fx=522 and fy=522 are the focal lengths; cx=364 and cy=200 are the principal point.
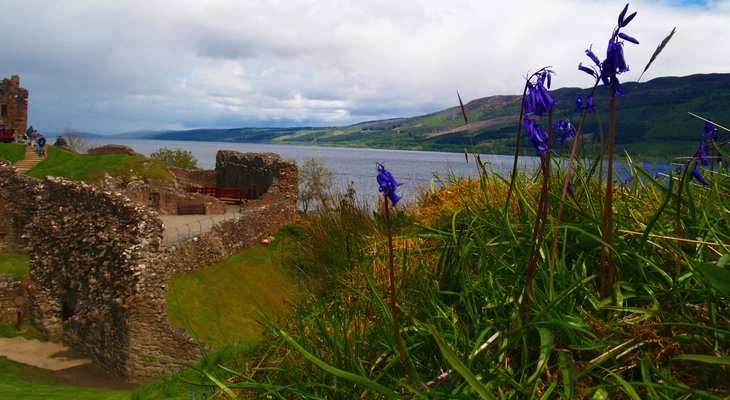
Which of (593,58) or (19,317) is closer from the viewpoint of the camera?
(593,58)

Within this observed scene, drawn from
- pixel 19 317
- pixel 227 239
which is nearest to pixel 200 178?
pixel 227 239

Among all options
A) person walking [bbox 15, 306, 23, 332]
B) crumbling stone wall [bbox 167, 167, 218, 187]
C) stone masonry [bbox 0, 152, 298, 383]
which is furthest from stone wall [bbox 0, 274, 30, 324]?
crumbling stone wall [bbox 167, 167, 218, 187]

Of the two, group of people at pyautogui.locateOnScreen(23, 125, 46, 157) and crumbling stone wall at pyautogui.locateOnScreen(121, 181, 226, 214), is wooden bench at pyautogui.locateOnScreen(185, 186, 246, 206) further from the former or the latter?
group of people at pyautogui.locateOnScreen(23, 125, 46, 157)

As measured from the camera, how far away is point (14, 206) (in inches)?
956

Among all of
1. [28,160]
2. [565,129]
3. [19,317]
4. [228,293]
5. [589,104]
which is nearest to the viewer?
[589,104]

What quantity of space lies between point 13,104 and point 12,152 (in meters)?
17.2

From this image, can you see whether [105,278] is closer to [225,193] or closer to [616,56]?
[616,56]

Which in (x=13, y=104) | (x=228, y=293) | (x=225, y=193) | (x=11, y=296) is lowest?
(x=228, y=293)

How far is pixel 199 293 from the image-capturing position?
19.8m

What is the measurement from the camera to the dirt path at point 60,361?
15.5 m

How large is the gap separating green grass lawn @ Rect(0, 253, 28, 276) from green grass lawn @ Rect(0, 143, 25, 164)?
10.8 m

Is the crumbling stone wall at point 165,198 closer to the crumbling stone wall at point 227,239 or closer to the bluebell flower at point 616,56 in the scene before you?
the crumbling stone wall at point 227,239

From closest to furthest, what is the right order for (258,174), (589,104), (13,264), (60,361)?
(589,104)
(60,361)
(13,264)
(258,174)

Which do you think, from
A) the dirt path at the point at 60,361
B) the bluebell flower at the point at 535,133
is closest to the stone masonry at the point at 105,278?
the dirt path at the point at 60,361
